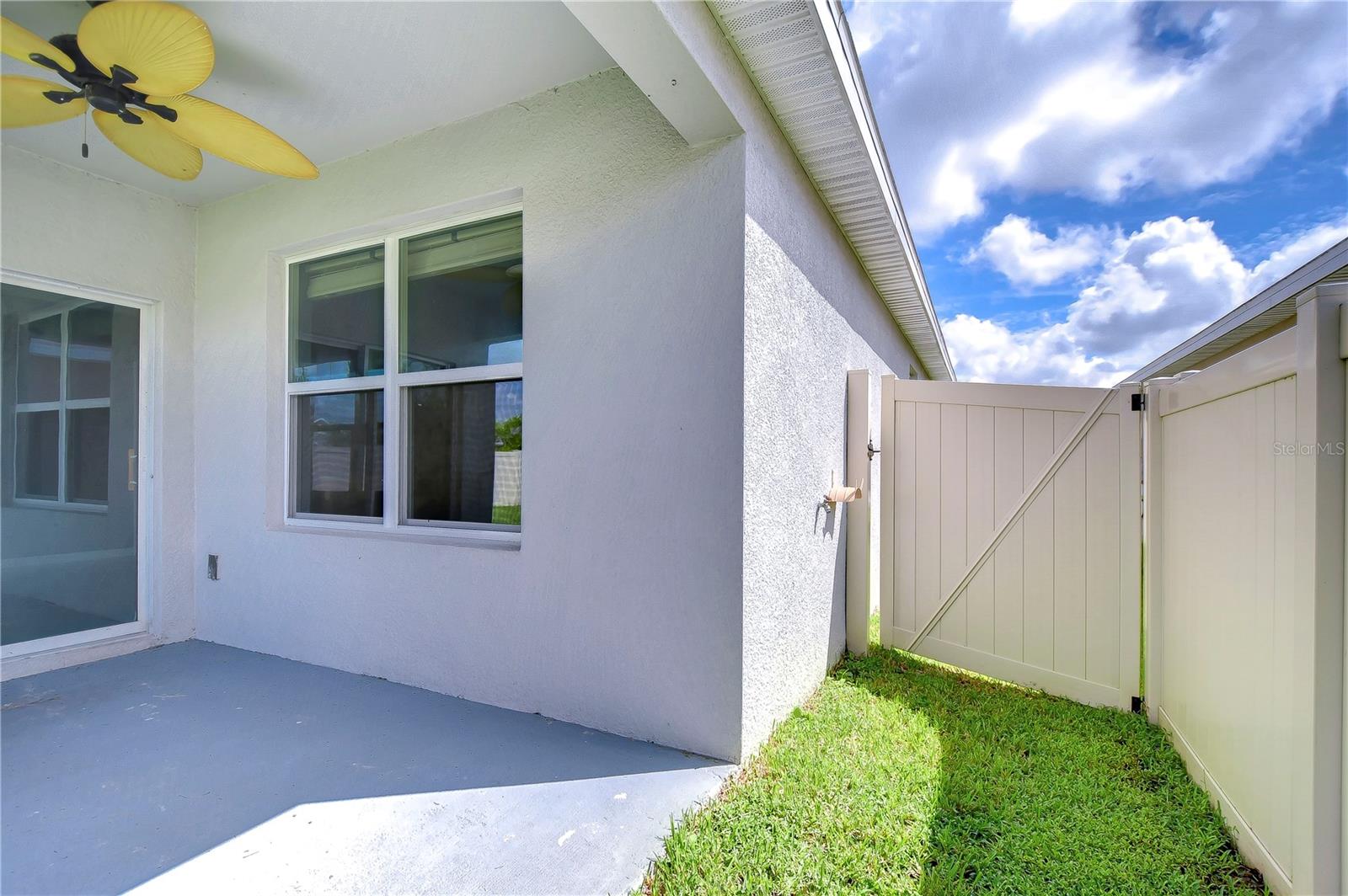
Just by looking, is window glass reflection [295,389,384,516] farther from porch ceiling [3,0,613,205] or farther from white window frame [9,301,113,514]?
porch ceiling [3,0,613,205]

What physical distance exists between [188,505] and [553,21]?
4.36m

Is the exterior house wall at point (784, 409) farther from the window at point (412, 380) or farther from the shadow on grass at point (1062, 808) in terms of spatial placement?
the window at point (412, 380)

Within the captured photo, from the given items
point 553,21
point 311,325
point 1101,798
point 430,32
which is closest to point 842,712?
point 1101,798

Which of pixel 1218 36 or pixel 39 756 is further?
pixel 1218 36

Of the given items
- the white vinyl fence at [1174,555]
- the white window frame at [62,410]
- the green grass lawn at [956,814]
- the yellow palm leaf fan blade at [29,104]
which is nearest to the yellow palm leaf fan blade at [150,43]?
the yellow palm leaf fan blade at [29,104]

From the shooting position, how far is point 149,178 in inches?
147

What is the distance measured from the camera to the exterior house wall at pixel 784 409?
242 cm

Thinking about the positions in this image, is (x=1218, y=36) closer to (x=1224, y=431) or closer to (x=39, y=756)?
(x=1224, y=431)

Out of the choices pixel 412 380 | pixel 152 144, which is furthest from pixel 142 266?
pixel 412 380

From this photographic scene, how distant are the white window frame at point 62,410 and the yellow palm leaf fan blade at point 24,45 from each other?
2.33m

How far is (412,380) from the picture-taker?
11.1 feet

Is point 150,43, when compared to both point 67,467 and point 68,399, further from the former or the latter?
point 67,467

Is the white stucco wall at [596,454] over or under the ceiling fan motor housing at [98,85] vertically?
under

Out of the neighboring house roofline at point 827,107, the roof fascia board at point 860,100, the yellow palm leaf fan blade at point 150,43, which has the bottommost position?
the yellow palm leaf fan blade at point 150,43
